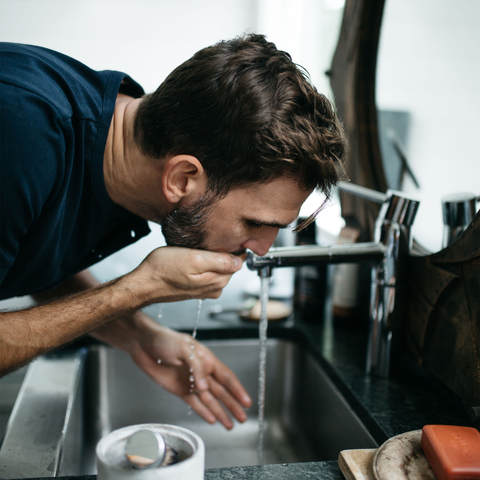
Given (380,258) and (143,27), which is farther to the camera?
(143,27)

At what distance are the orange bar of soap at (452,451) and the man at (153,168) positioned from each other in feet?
Answer: 1.20

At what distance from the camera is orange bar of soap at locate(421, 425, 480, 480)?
47cm

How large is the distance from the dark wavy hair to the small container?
398mm

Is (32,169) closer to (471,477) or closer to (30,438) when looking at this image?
(30,438)

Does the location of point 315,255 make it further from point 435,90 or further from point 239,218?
point 435,90

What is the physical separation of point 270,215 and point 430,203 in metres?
0.62

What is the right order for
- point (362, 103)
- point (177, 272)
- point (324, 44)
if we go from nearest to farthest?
1. point (177, 272)
2. point (362, 103)
3. point (324, 44)

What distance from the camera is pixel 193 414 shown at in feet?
3.44

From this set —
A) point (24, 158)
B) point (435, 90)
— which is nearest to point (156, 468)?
point (24, 158)

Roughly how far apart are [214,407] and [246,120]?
1.83 ft

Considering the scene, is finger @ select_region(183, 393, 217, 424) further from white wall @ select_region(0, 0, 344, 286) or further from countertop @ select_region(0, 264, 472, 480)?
white wall @ select_region(0, 0, 344, 286)

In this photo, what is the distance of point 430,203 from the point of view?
3.89ft

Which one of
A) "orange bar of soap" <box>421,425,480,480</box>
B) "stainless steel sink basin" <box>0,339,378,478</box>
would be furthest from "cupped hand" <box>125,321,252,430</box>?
"orange bar of soap" <box>421,425,480,480</box>

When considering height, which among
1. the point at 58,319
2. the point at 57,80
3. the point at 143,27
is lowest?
the point at 58,319
